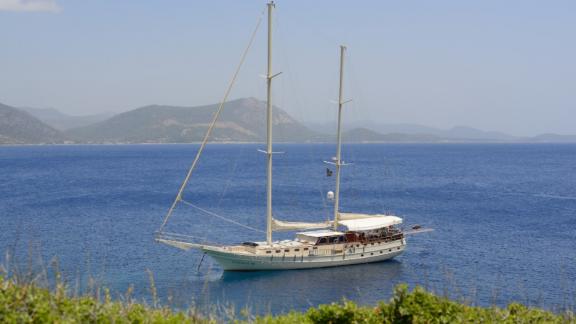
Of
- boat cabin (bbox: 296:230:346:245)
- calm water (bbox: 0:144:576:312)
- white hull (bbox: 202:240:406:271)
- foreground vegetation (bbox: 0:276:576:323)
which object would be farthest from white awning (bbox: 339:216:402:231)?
foreground vegetation (bbox: 0:276:576:323)

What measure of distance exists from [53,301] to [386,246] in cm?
3741

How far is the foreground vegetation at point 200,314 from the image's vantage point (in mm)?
11422

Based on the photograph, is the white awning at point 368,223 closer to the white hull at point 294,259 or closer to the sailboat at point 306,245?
the sailboat at point 306,245

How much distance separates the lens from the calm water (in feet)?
122

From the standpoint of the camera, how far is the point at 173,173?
132000 mm

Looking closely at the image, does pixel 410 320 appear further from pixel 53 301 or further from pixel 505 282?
pixel 505 282

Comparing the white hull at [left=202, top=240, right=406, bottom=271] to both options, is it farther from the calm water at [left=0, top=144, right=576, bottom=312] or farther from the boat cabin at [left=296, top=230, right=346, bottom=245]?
the boat cabin at [left=296, top=230, right=346, bottom=245]

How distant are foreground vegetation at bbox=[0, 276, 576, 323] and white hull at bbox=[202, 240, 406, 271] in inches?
1073

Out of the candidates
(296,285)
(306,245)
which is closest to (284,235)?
(306,245)

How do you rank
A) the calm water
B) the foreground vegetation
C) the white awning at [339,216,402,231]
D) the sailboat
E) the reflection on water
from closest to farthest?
1. the foreground vegetation
2. the reflection on water
3. the calm water
4. the sailboat
5. the white awning at [339,216,402,231]

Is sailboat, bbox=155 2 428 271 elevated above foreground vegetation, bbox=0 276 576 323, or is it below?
below

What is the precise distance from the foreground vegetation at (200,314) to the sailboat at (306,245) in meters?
24.8

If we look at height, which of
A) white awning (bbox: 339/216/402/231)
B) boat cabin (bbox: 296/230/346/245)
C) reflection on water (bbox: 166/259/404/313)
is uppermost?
white awning (bbox: 339/216/402/231)

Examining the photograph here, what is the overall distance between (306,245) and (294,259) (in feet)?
5.16
